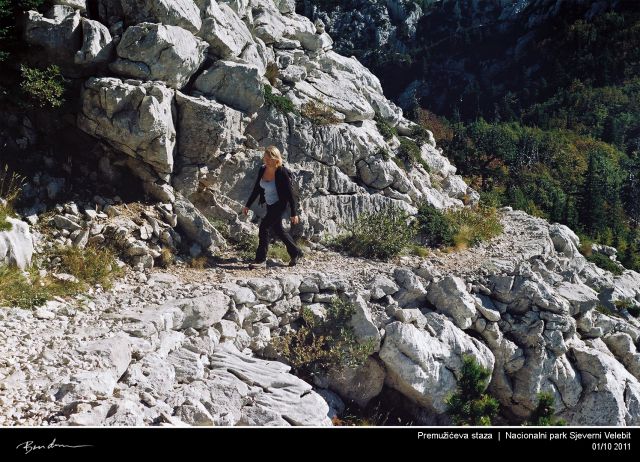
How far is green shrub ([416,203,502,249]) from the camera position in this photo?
14.5m

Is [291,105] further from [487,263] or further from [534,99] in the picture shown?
[534,99]

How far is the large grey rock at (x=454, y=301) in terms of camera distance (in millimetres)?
11156

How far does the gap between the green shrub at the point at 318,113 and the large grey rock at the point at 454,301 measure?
6.39 m

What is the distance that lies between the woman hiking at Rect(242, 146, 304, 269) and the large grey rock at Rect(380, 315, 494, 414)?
3.16 metres

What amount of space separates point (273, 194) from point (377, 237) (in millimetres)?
3582

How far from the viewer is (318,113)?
15.2 meters

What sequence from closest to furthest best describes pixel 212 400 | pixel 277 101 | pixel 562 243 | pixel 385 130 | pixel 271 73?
pixel 212 400
pixel 277 101
pixel 271 73
pixel 562 243
pixel 385 130

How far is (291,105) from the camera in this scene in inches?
567

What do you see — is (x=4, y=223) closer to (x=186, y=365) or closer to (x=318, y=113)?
(x=186, y=365)

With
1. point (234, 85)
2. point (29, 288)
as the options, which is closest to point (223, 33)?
point (234, 85)

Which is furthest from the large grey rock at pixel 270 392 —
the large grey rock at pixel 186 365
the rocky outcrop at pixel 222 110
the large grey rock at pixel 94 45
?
the large grey rock at pixel 94 45

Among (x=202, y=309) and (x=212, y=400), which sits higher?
(x=202, y=309)
